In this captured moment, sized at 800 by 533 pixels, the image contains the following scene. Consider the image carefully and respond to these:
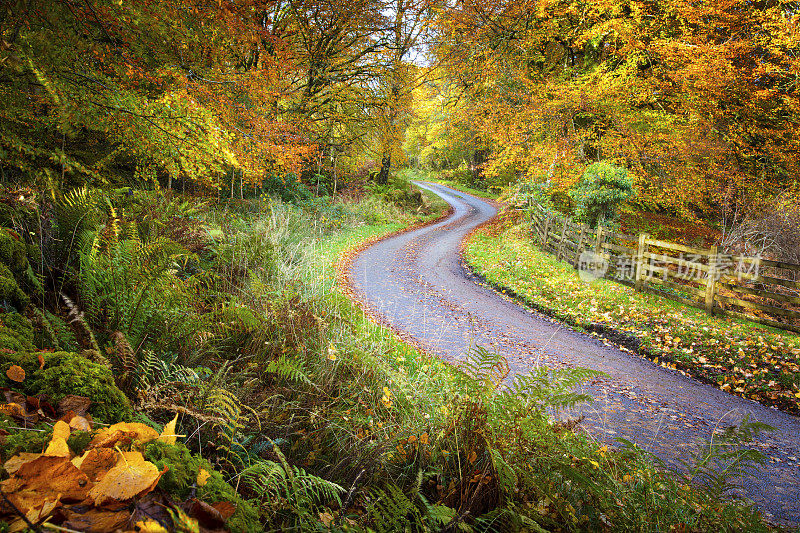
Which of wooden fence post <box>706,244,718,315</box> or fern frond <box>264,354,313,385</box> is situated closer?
fern frond <box>264,354,313,385</box>

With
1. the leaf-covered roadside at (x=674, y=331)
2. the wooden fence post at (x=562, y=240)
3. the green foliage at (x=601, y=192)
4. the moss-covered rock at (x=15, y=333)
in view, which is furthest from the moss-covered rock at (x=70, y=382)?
the green foliage at (x=601, y=192)

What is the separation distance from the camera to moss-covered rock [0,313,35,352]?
1606 mm

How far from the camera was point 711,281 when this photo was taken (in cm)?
855

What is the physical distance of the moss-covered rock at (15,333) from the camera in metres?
1.61

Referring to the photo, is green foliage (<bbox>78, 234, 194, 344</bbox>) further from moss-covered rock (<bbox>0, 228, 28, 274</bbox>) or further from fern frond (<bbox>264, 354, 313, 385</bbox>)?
fern frond (<bbox>264, 354, 313, 385</bbox>)

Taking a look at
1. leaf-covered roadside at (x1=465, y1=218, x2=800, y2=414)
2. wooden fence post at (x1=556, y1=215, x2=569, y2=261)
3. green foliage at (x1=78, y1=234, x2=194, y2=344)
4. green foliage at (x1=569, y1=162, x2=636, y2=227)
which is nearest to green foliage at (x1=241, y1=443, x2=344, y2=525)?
green foliage at (x1=78, y1=234, x2=194, y2=344)

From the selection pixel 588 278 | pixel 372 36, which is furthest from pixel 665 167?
pixel 372 36

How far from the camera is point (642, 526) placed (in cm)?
201

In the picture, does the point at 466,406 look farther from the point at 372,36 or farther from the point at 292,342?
the point at 372,36

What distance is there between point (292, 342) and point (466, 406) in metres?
1.86

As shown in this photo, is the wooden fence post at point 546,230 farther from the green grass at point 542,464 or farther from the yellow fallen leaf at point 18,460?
the yellow fallen leaf at point 18,460

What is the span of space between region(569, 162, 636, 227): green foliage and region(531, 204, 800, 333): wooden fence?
2.90 ft

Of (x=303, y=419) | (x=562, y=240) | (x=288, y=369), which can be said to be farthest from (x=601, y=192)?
(x=303, y=419)

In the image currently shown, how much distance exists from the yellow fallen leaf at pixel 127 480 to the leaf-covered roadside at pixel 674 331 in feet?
25.2
